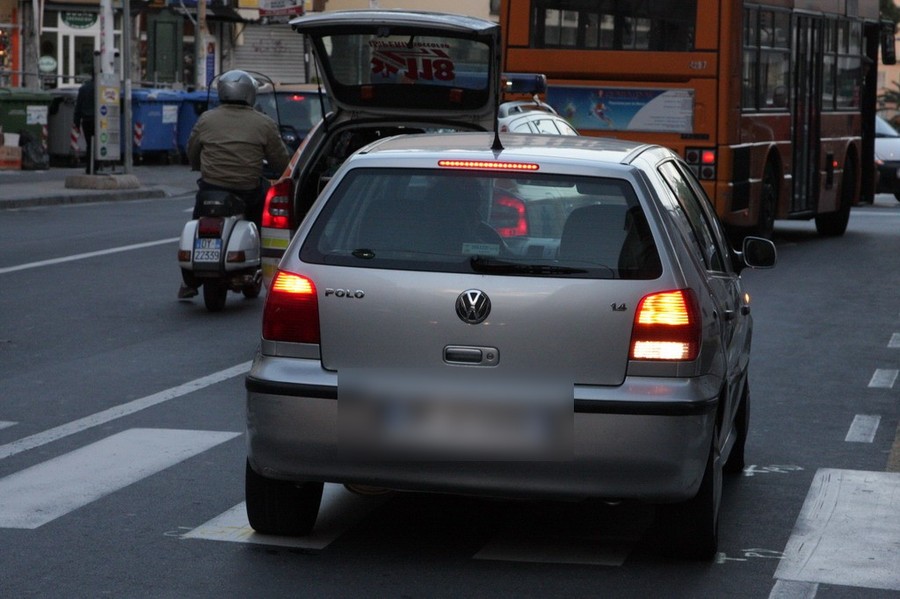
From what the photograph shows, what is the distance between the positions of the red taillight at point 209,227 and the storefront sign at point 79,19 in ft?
114

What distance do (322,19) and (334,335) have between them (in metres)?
5.93

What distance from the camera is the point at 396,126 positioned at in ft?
37.4

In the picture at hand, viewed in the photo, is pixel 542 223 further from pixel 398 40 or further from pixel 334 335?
pixel 398 40

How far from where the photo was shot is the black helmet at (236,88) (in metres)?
12.7

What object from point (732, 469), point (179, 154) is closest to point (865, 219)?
point (179, 154)

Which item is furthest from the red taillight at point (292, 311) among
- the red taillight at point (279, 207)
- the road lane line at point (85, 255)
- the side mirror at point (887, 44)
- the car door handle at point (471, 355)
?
the side mirror at point (887, 44)

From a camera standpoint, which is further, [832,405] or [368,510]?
[832,405]

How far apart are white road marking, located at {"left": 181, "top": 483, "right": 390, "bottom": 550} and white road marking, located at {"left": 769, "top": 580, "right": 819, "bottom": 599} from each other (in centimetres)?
159

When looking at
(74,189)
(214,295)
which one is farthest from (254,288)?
(74,189)

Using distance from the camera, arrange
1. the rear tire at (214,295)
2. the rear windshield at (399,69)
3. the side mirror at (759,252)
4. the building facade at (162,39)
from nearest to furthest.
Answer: the side mirror at (759,252) < the rear windshield at (399,69) < the rear tire at (214,295) < the building facade at (162,39)

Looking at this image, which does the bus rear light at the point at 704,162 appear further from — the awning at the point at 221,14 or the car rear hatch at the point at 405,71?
the awning at the point at 221,14

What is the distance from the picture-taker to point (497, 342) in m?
5.50

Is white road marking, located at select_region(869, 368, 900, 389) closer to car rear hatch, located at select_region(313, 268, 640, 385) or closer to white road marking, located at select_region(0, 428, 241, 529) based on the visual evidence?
Answer: white road marking, located at select_region(0, 428, 241, 529)

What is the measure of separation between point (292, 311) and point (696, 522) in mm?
1554
